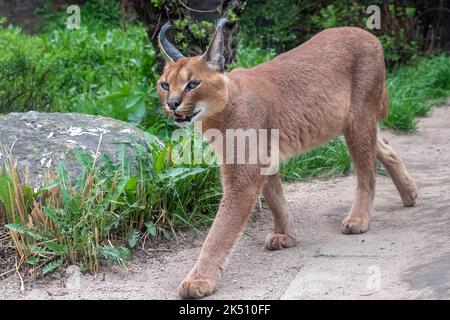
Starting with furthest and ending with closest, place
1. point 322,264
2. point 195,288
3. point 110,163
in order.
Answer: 1. point 110,163
2. point 322,264
3. point 195,288

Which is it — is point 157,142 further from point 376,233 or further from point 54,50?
point 54,50

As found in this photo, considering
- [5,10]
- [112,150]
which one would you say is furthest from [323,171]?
[5,10]

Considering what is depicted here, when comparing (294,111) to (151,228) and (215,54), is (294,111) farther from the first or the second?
(151,228)

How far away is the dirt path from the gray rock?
883 mm

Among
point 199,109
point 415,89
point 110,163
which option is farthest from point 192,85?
point 415,89

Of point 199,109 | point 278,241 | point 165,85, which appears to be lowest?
point 278,241

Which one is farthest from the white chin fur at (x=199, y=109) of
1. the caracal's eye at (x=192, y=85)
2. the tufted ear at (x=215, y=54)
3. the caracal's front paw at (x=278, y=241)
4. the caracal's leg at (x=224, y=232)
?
the caracal's front paw at (x=278, y=241)

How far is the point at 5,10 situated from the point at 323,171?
8.22 m

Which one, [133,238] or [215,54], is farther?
[133,238]

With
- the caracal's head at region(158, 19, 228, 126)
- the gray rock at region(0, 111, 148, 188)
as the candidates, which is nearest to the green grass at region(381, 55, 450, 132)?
the gray rock at region(0, 111, 148, 188)

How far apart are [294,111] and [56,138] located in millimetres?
1722

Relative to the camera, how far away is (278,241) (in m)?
5.45

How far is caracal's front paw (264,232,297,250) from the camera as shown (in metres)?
5.45

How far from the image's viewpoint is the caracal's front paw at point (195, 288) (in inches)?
182
